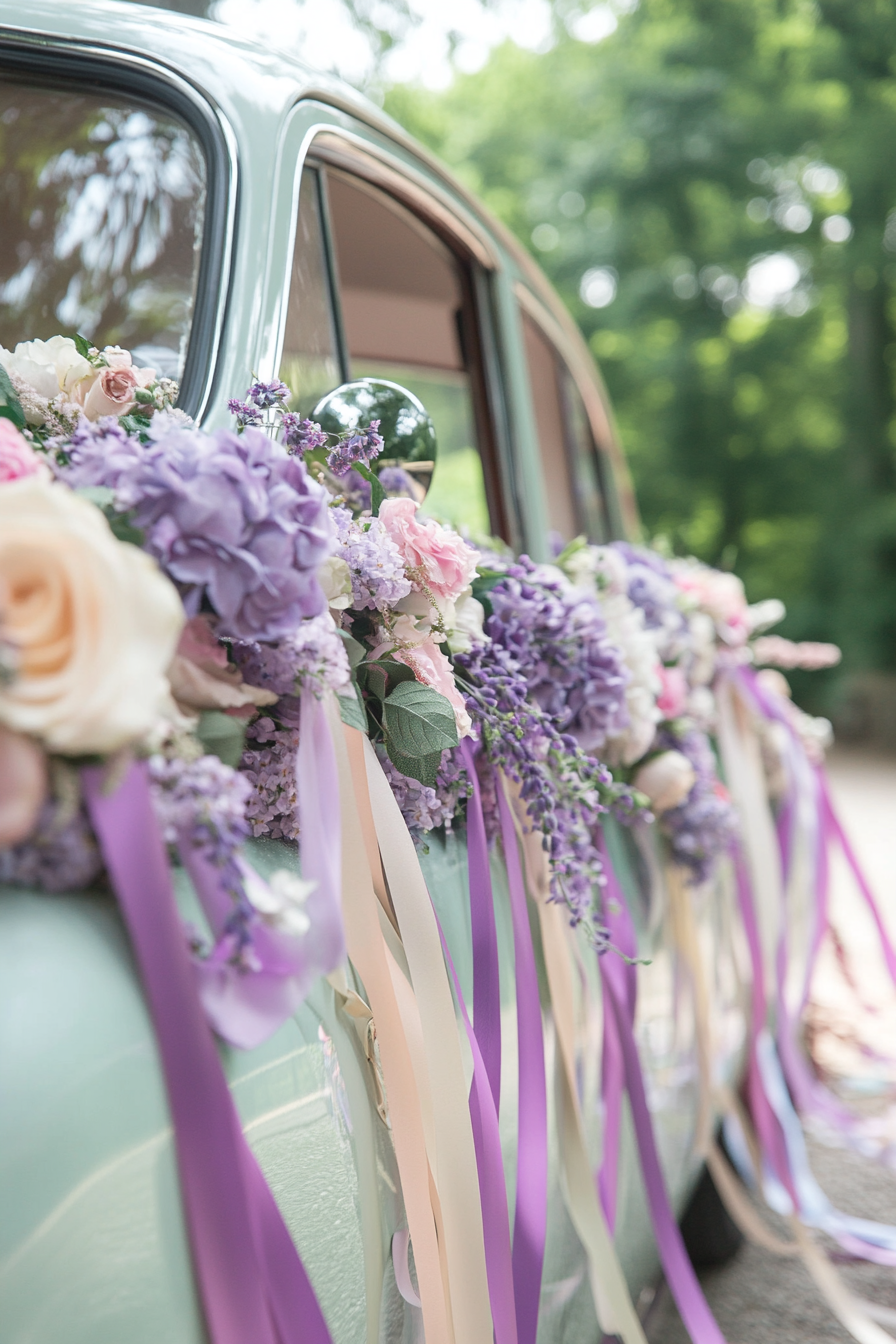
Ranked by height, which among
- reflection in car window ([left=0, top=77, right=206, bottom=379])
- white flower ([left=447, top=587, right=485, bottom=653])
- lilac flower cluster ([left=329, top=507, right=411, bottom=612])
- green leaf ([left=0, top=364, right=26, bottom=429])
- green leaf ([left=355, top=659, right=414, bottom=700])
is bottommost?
green leaf ([left=355, top=659, right=414, bottom=700])

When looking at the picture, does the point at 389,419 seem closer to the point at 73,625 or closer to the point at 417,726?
the point at 417,726

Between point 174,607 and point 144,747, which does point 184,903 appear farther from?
point 174,607

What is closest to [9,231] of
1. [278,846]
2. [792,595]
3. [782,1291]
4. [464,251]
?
[464,251]

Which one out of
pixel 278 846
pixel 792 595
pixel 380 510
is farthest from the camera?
pixel 792 595

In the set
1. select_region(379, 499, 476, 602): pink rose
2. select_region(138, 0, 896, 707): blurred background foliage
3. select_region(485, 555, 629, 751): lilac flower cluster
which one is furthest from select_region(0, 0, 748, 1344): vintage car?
select_region(138, 0, 896, 707): blurred background foliage

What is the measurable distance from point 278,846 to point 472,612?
0.47 meters

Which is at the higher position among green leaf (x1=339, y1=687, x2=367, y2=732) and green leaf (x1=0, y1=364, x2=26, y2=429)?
green leaf (x1=0, y1=364, x2=26, y2=429)

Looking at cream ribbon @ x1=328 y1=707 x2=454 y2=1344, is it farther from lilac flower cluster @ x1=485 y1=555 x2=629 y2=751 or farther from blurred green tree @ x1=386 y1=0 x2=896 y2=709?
blurred green tree @ x1=386 y1=0 x2=896 y2=709

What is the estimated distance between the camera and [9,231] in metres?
1.77

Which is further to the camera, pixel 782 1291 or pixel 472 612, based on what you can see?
pixel 782 1291

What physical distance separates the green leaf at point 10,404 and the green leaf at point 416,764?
1.56 ft

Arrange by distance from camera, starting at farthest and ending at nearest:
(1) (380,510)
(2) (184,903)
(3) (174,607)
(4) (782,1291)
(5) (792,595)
Answer: 1. (5) (792,595)
2. (4) (782,1291)
3. (1) (380,510)
4. (2) (184,903)
5. (3) (174,607)

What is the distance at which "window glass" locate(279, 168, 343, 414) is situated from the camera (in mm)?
1474

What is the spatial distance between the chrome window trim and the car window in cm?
165
